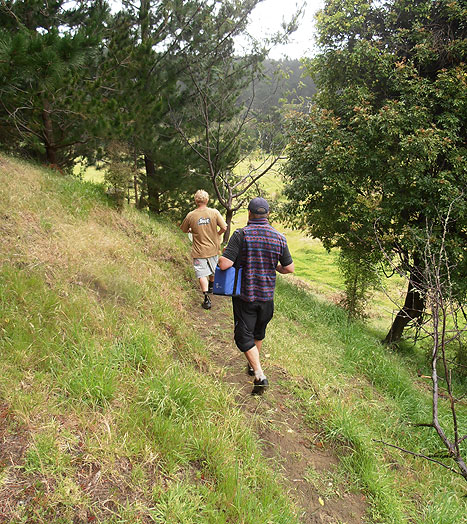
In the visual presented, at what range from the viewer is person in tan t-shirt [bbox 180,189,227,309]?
201 inches

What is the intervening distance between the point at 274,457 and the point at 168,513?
107cm

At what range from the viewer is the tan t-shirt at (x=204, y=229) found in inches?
201

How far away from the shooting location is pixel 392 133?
22.5ft

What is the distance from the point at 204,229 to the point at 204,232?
5cm

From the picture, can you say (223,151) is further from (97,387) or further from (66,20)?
(97,387)

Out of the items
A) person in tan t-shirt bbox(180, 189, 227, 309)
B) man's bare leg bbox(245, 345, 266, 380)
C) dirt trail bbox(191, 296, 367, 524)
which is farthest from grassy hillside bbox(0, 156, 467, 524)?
person in tan t-shirt bbox(180, 189, 227, 309)

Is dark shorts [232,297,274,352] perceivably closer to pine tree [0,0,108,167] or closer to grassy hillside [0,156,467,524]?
grassy hillside [0,156,467,524]

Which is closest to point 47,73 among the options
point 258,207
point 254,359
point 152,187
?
point 258,207

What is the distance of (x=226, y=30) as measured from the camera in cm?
802

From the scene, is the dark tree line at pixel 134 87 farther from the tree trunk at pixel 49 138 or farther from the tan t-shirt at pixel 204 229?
the tan t-shirt at pixel 204 229

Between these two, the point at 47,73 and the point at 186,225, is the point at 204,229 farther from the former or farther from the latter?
the point at 47,73

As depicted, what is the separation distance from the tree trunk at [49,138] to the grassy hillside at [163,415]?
2.65 metres

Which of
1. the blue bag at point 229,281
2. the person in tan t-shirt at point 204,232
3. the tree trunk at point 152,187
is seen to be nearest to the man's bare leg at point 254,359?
the blue bag at point 229,281

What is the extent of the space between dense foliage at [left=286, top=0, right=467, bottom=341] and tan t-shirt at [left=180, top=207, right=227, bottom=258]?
Result: 350 centimetres
